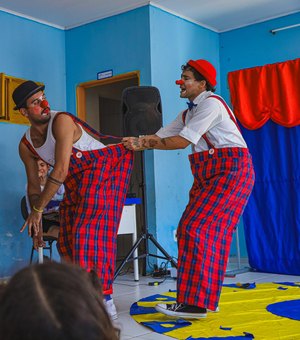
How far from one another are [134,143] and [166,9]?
99.7 inches

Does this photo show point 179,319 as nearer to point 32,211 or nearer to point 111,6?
point 32,211

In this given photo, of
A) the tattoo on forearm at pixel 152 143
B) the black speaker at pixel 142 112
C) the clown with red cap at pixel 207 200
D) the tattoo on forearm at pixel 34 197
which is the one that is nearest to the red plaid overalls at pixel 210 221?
the clown with red cap at pixel 207 200

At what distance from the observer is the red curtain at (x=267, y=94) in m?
4.62

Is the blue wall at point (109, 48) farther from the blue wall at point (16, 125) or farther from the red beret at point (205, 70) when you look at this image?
the red beret at point (205, 70)

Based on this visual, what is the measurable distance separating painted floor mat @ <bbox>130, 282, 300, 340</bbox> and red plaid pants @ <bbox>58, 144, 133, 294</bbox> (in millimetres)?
383

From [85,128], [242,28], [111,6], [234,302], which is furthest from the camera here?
[242,28]

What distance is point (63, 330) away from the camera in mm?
540

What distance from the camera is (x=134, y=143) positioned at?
301 centimetres

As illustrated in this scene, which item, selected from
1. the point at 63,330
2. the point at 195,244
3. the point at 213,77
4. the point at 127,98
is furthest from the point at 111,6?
the point at 63,330

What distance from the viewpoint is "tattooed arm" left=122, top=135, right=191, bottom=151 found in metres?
2.95

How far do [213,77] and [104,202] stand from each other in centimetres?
98

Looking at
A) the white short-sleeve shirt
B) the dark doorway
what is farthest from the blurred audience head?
the dark doorway

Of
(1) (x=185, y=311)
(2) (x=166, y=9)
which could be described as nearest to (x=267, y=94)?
(2) (x=166, y=9)

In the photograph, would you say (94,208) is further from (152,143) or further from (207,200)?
(207,200)
